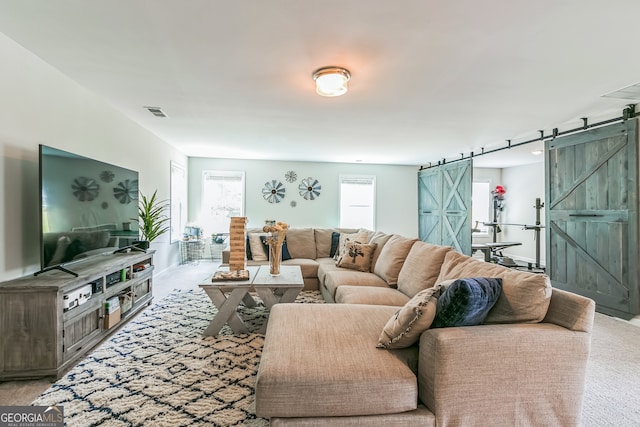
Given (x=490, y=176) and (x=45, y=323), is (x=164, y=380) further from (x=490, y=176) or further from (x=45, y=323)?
(x=490, y=176)

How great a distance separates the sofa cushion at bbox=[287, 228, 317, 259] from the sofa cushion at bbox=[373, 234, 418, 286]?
1.45 metres

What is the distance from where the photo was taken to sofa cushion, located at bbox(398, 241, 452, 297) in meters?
2.39

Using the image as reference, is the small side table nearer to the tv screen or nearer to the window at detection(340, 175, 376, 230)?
the tv screen

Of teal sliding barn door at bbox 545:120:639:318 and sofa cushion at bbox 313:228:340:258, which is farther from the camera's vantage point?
sofa cushion at bbox 313:228:340:258

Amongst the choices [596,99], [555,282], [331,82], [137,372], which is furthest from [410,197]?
[137,372]

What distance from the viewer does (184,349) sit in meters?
2.42

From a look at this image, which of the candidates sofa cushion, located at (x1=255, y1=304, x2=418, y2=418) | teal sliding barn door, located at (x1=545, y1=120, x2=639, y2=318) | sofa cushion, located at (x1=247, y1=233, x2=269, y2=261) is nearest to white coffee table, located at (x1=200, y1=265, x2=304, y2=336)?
sofa cushion, located at (x1=255, y1=304, x2=418, y2=418)

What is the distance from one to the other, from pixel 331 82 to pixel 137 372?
267 cm

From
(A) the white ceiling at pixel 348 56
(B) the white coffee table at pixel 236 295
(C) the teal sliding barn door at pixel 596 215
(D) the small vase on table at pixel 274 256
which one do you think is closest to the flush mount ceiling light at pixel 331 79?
(A) the white ceiling at pixel 348 56

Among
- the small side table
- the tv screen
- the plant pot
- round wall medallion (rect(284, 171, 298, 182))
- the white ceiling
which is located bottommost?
the small side table

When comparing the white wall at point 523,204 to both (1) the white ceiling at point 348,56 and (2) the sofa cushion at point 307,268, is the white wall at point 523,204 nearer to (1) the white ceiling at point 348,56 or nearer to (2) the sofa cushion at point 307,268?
(1) the white ceiling at point 348,56

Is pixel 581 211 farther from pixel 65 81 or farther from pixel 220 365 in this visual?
pixel 65 81

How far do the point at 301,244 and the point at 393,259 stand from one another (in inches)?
72.1

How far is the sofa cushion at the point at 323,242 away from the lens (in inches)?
180
